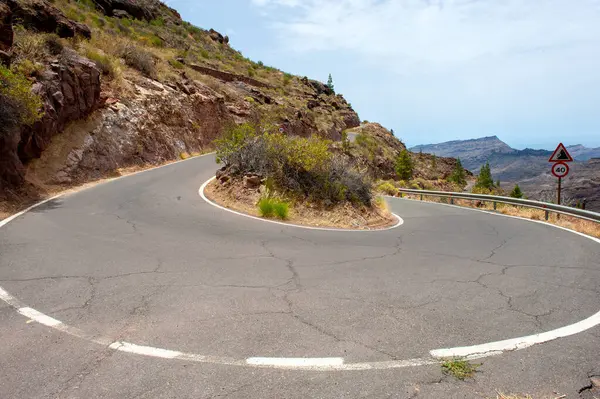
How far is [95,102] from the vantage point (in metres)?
20.1

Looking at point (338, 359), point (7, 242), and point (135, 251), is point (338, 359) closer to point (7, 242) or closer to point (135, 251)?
point (135, 251)

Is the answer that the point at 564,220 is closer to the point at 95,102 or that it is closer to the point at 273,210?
the point at 273,210

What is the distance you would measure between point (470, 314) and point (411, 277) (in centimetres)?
160

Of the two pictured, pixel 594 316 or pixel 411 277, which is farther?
pixel 411 277

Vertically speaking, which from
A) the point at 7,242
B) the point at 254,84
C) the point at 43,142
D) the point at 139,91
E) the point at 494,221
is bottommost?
the point at 494,221

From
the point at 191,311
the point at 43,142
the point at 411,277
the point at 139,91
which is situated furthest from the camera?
the point at 139,91

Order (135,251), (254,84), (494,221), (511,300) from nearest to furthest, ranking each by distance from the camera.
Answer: (511,300)
(135,251)
(494,221)
(254,84)

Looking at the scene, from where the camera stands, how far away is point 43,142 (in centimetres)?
1570

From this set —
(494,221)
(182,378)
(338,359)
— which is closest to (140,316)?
(182,378)

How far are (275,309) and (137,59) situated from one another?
90.6ft

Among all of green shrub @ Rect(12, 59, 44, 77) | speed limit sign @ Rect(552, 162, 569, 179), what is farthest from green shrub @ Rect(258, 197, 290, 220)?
speed limit sign @ Rect(552, 162, 569, 179)

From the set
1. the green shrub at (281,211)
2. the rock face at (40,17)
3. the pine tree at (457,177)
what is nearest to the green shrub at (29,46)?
the rock face at (40,17)

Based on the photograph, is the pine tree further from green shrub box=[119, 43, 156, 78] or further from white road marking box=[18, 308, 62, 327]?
white road marking box=[18, 308, 62, 327]

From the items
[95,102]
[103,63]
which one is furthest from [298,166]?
[103,63]
